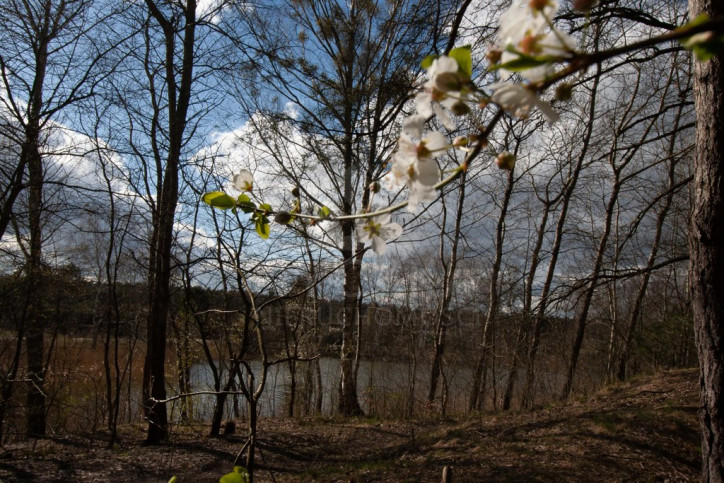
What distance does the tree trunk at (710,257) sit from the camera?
149 cm

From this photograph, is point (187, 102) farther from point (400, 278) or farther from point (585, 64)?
point (400, 278)

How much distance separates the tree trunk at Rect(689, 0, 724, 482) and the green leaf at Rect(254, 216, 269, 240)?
1.72 m

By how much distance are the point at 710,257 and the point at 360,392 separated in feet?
31.3

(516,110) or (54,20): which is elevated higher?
(54,20)

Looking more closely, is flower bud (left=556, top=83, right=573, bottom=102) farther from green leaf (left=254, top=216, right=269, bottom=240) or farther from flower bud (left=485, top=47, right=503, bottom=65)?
green leaf (left=254, top=216, right=269, bottom=240)

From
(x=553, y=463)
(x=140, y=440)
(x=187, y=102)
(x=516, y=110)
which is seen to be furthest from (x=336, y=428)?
(x=516, y=110)

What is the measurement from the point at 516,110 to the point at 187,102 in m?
5.46

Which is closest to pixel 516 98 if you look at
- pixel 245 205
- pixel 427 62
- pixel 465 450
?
pixel 427 62

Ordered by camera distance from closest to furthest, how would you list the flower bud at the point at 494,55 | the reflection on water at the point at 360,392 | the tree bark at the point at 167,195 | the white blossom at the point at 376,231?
the flower bud at the point at 494,55
the white blossom at the point at 376,231
the tree bark at the point at 167,195
the reflection on water at the point at 360,392

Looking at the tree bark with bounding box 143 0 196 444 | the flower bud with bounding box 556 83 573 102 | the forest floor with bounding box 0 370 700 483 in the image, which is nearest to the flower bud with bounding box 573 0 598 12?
the flower bud with bounding box 556 83 573 102

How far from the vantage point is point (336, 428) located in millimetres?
6270

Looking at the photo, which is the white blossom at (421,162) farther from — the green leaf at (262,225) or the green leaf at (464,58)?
the green leaf at (262,225)

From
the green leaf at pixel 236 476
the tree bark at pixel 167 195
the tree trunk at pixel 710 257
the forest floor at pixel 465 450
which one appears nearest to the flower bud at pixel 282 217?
the green leaf at pixel 236 476

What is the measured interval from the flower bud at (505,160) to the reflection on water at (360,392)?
768 cm
